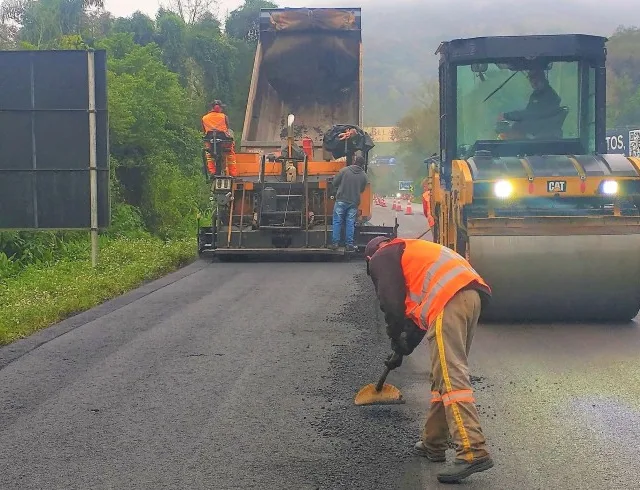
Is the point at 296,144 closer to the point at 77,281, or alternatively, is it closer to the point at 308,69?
the point at 308,69

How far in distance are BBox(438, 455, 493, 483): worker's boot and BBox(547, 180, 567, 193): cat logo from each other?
13.9ft

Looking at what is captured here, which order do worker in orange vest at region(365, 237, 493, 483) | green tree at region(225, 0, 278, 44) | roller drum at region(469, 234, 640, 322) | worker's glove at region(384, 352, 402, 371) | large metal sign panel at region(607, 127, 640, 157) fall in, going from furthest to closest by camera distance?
large metal sign panel at region(607, 127, 640, 157)
green tree at region(225, 0, 278, 44)
roller drum at region(469, 234, 640, 322)
worker's glove at region(384, 352, 402, 371)
worker in orange vest at region(365, 237, 493, 483)

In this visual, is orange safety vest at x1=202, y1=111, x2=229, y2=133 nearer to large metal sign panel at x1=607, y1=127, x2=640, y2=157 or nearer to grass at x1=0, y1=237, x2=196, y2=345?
grass at x1=0, y1=237, x2=196, y2=345

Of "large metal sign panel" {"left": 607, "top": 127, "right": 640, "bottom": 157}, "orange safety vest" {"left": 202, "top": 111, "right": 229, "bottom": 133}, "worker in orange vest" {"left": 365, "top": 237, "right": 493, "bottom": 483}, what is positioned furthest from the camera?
"large metal sign panel" {"left": 607, "top": 127, "right": 640, "bottom": 157}

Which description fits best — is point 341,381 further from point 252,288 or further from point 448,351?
point 252,288

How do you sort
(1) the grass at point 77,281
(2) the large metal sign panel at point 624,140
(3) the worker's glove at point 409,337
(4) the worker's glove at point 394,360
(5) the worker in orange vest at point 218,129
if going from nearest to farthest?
(3) the worker's glove at point 409,337
(4) the worker's glove at point 394,360
(1) the grass at point 77,281
(5) the worker in orange vest at point 218,129
(2) the large metal sign panel at point 624,140

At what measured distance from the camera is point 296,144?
14297mm

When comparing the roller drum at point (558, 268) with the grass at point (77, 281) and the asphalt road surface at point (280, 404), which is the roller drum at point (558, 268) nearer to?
the asphalt road surface at point (280, 404)

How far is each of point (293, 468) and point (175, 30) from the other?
23.7 meters

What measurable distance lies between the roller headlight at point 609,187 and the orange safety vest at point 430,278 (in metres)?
3.80

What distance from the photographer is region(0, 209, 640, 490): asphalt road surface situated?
14.1 ft

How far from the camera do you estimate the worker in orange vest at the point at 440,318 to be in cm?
426

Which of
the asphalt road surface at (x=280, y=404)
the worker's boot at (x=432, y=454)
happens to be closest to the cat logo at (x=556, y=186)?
the asphalt road surface at (x=280, y=404)

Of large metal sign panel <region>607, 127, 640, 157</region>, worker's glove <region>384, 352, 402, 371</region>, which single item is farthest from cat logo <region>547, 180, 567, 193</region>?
large metal sign panel <region>607, 127, 640, 157</region>
